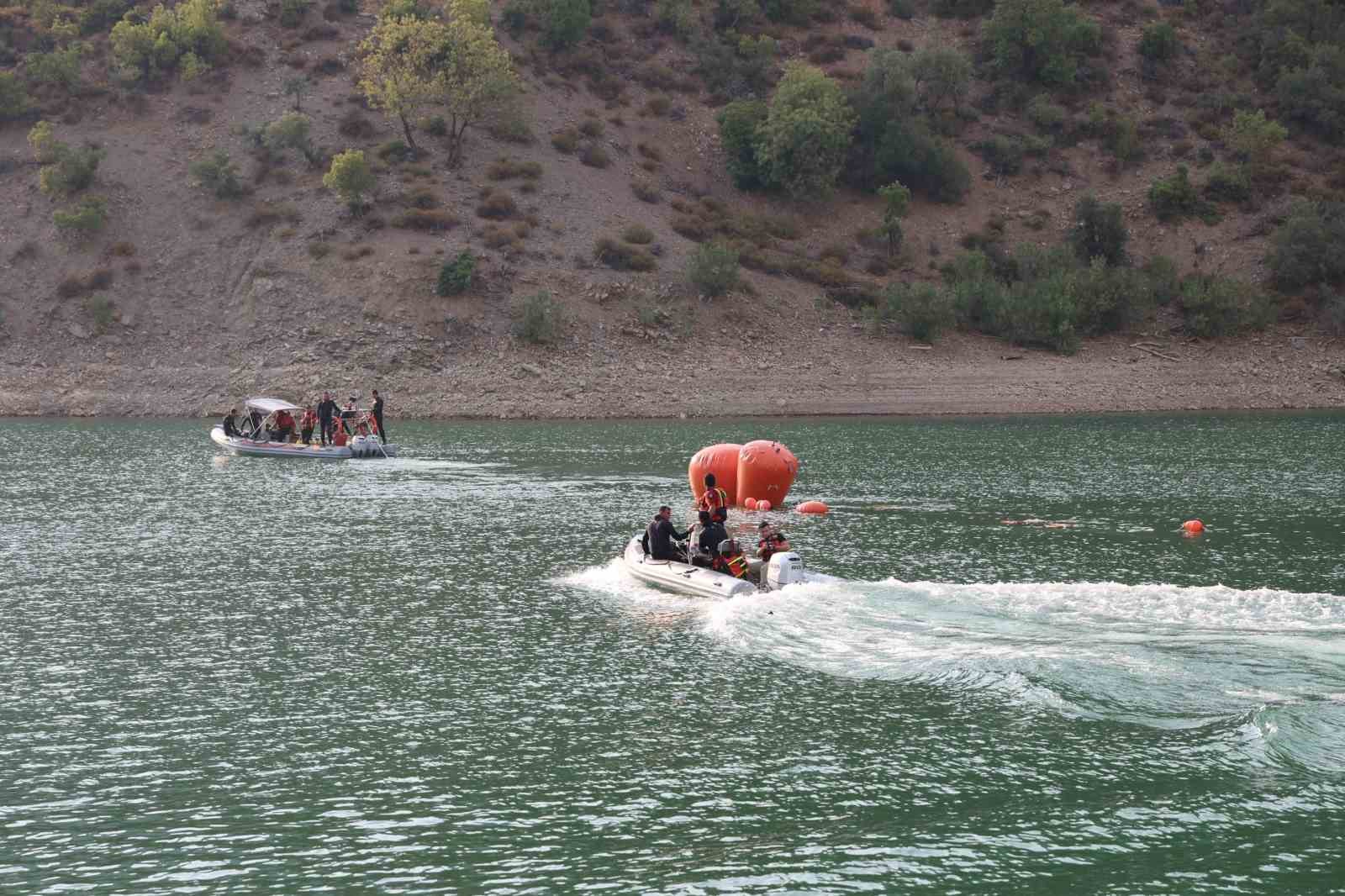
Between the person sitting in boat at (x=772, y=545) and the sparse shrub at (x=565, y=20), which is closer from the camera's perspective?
the person sitting in boat at (x=772, y=545)

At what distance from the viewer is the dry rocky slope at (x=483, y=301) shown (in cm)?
7631

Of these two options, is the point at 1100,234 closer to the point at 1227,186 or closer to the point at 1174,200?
the point at 1174,200

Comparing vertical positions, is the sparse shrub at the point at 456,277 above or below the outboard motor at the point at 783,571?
above

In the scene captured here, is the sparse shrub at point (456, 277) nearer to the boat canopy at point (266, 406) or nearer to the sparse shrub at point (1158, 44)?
the boat canopy at point (266, 406)

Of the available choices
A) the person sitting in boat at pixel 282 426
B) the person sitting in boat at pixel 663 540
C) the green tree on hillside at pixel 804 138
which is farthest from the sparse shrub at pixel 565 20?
the person sitting in boat at pixel 663 540

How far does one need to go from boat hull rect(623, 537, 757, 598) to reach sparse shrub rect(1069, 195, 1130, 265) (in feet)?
224

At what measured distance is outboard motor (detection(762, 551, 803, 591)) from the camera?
27031mm

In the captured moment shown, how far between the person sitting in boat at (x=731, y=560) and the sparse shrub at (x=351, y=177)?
205 feet

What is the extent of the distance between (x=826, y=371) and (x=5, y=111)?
196ft

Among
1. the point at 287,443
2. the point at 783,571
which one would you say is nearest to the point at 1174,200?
the point at 287,443

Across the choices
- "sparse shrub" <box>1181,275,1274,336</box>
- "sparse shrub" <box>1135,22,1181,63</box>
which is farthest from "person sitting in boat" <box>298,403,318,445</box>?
"sparse shrub" <box>1135,22,1181,63</box>

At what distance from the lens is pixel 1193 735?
17.9 m

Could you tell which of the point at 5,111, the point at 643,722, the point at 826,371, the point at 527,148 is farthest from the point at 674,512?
the point at 5,111

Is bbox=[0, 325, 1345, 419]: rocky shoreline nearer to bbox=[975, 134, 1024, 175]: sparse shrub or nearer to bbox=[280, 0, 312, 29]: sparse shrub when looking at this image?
bbox=[975, 134, 1024, 175]: sparse shrub
